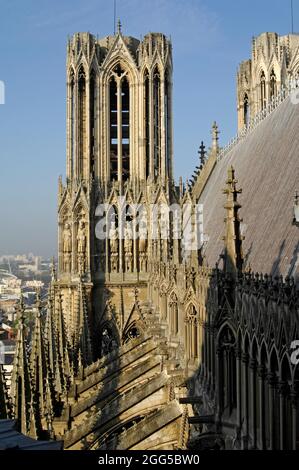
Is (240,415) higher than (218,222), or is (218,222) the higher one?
(218,222)

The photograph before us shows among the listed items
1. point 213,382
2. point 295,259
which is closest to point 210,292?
point 213,382

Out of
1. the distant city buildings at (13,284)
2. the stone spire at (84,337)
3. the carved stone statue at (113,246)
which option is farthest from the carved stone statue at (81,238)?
the distant city buildings at (13,284)

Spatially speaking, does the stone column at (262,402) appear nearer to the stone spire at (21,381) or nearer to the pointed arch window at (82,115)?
the stone spire at (21,381)

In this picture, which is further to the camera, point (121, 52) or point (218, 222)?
point (121, 52)

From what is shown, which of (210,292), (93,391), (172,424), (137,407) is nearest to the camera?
(210,292)

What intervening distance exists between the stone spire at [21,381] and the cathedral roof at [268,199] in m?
5.85

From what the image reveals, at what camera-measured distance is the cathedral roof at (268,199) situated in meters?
12.4

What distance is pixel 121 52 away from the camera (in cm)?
3662

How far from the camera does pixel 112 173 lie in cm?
3675

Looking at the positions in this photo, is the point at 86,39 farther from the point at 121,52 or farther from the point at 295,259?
the point at 295,259

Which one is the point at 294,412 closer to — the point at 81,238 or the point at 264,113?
the point at 264,113

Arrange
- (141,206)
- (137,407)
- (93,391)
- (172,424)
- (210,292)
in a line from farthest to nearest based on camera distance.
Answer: (141,206)
(93,391)
(137,407)
(172,424)
(210,292)

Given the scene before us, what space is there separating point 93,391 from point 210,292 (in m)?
11.8

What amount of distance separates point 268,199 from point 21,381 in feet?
28.9
